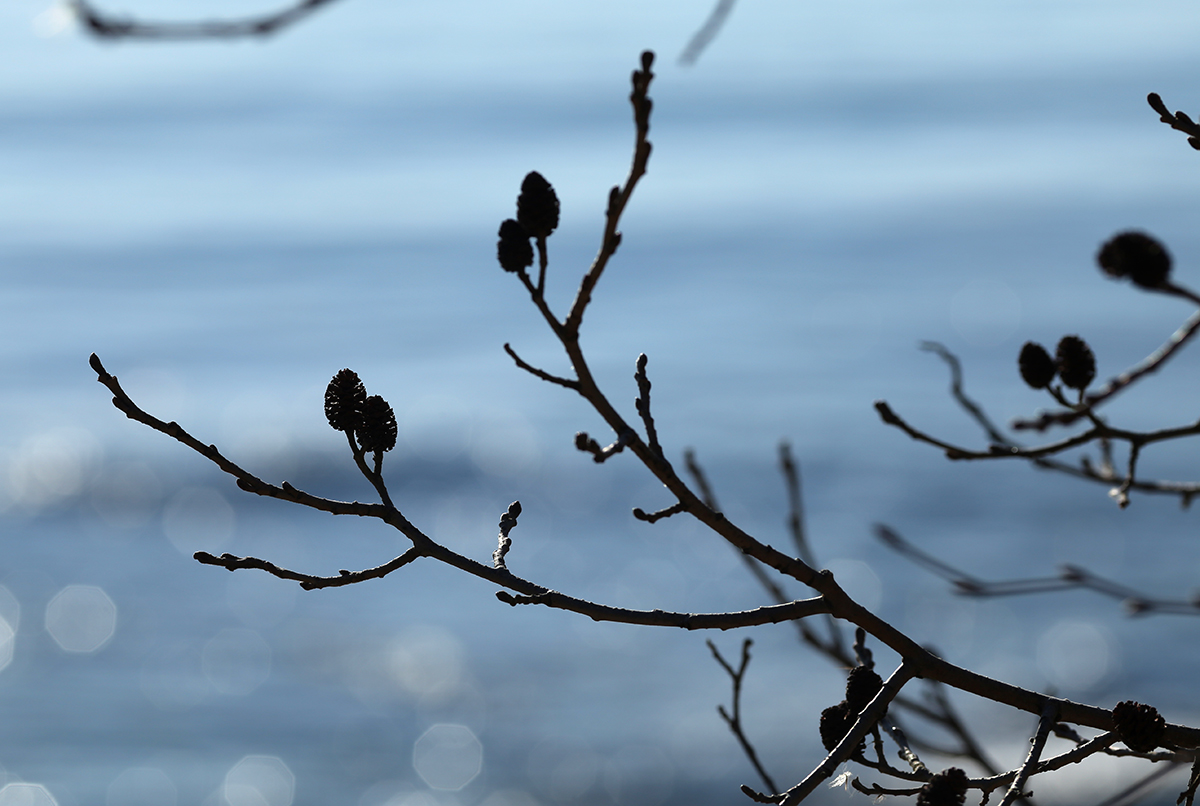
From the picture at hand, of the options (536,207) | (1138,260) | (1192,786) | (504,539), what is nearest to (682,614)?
(504,539)

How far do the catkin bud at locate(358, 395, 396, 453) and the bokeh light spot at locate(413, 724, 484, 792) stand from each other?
7823 mm

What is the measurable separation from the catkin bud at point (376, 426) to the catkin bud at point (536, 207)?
372 mm

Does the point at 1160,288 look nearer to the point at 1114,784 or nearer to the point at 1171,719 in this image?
the point at 1114,784

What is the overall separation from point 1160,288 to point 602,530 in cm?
1141

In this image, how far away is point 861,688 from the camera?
1.63m

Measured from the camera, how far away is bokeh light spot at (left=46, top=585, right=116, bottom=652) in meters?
11.1

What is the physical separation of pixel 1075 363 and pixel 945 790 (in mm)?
886

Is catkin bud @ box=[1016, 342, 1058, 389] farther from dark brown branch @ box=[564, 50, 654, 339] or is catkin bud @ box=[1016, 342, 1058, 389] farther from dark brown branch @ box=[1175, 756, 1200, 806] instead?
dark brown branch @ box=[564, 50, 654, 339]

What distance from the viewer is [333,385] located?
5.27 feet

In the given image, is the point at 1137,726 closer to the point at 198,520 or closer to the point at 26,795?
the point at 26,795

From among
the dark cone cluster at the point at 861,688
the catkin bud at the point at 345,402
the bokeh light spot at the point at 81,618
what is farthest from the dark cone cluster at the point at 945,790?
the bokeh light spot at the point at 81,618

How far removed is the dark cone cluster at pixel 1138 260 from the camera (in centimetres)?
217

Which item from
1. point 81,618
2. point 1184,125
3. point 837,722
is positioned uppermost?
point 81,618

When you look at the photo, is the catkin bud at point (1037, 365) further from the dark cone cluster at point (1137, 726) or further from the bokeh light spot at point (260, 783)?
the bokeh light spot at point (260, 783)
